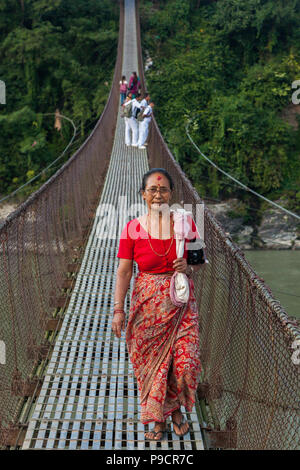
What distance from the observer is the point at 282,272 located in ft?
31.2

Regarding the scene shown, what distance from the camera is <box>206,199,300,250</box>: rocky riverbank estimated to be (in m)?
10.8

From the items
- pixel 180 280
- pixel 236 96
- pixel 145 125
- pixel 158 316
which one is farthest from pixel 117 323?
pixel 236 96

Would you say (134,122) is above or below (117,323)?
above

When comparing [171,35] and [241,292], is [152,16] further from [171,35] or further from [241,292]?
[241,292]

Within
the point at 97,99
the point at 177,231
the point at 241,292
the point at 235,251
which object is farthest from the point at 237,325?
the point at 97,99

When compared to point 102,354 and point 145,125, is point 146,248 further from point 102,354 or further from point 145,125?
point 145,125

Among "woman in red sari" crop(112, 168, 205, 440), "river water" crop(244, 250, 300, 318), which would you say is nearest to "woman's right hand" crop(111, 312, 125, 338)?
"woman in red sari" crop(112, 168, 205, 440)

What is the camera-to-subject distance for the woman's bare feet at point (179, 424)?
1558 mm

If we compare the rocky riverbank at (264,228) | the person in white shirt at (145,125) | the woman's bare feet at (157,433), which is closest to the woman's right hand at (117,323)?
the woman's bare feet at (157,433)

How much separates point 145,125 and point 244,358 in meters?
4.67

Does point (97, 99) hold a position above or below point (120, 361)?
above

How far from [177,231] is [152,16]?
15.2 meters

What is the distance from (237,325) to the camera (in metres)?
1.74

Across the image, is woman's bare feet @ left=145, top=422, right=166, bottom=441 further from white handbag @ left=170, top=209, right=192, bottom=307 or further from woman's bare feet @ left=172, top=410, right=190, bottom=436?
white handbag @ left=170, top=209, right=192, bottom=307
